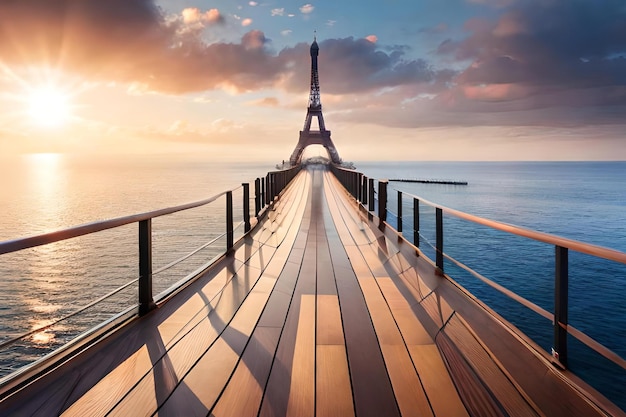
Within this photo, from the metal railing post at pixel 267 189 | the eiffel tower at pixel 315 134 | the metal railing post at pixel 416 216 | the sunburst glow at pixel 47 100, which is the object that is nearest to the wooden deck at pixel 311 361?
the metal railing post at pixel 416 216

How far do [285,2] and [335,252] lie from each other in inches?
568

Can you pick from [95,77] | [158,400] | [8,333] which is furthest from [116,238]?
[95,77]

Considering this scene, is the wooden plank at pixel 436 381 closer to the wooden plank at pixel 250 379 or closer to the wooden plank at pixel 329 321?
the wooden plank at pixel 329 321

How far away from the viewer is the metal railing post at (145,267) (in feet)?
9.69

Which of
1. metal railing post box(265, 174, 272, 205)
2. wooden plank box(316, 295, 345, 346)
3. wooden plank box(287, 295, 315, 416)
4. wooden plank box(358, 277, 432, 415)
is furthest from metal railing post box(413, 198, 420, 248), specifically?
metal railing post box(265, 174, 272, 205)

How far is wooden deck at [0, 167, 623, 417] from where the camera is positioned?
191cm

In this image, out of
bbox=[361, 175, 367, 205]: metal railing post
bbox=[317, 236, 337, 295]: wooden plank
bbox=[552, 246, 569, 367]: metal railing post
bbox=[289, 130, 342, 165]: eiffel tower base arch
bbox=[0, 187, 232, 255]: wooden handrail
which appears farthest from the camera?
bbox=[289, 130, 342, 165]: eiffel tower base arch

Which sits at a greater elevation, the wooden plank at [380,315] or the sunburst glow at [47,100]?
the sunburst glow at [47,100]

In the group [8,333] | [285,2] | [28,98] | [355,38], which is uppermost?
[355,38]

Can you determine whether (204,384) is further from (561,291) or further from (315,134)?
(315,134)

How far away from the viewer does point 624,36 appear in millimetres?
55750

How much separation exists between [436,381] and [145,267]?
2183 mm

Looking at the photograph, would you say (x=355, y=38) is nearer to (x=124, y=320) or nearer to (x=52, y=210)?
(x=52, y=210)

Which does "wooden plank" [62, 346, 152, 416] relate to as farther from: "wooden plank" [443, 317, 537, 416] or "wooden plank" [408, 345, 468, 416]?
"wooden plank" [443, 317, 537, 416]
